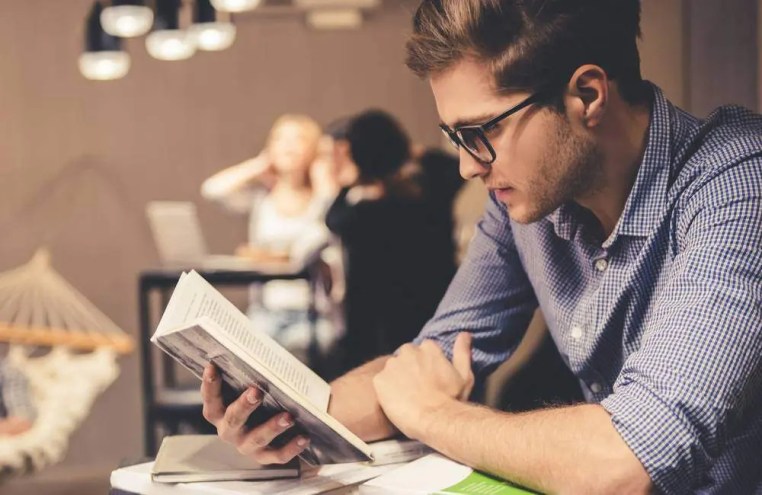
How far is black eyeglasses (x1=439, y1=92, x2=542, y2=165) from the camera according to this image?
1.19 metres

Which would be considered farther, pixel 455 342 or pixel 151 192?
pixel 151 192

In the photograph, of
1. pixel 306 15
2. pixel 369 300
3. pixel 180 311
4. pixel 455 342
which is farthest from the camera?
pixel 306 15

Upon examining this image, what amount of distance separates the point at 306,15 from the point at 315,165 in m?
0.98

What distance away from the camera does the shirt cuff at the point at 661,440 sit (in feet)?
3.17

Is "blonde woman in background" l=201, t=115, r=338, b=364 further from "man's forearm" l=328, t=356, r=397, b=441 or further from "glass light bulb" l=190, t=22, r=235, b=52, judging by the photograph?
"man's forearm" l=328, t=356, r=397, b=441

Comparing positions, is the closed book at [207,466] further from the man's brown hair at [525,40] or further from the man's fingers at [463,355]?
the man's brown hair at [525,40]

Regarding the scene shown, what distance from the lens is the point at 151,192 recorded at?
18.2 feet

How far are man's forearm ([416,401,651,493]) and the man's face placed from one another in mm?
281

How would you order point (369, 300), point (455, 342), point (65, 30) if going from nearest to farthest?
point (455, 342)
point (369, 300)
point (65, 30)

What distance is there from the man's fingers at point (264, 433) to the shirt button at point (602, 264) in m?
0.45

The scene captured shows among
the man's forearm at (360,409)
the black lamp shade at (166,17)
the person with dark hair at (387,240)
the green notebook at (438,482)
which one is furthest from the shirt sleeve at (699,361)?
the black lamp shade at (166,17)

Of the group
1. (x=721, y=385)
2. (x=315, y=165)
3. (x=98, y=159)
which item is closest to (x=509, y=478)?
(x=721, y=385)

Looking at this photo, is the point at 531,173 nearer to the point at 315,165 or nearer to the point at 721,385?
the point at 721,385

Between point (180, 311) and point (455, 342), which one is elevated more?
point (180, 311)
